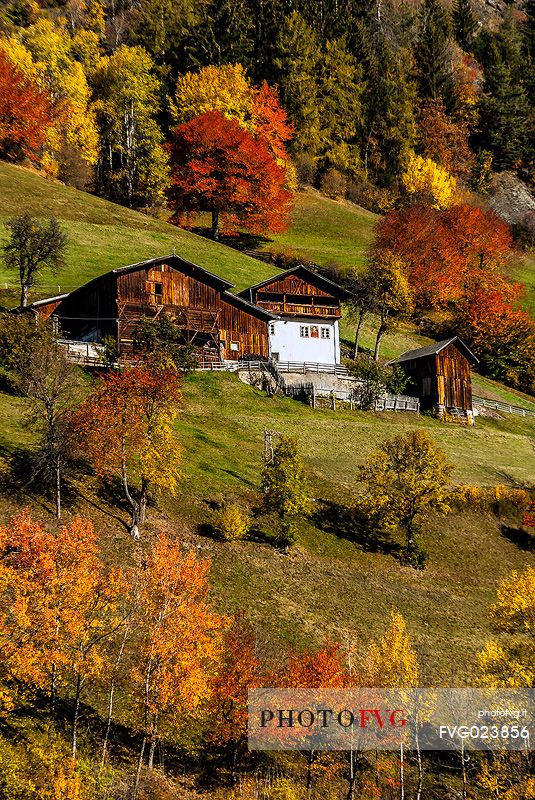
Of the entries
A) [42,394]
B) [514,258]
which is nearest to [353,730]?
[42,394]

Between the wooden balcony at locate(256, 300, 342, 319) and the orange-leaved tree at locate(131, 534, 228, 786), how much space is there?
4724 cm

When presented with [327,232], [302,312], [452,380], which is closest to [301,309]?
[302,312]

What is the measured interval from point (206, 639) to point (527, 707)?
11.4 metres

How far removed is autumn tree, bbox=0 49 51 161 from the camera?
89500 millimetres

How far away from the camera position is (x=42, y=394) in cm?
3234

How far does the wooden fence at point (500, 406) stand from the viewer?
66.2 meters

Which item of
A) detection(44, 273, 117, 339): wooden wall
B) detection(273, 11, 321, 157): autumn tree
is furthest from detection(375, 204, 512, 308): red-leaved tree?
detection(44, 273, 117, 339): wooden wall

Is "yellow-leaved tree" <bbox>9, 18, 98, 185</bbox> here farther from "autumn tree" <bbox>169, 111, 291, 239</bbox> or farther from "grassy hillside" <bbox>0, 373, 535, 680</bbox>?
"grassy hillside" <bbox>0, 373, 535, 680</bbox>

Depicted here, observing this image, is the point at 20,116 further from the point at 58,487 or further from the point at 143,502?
the point at 143,502

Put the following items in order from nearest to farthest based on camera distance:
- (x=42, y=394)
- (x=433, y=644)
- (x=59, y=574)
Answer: (x=59, y=574), (x=433, y=644), (x=42, y=394)

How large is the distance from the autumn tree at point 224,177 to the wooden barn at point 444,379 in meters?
42.8

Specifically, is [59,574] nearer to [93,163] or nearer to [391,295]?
[391,295]

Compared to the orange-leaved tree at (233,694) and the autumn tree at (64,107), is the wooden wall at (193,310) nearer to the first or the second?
the orange-leaved tree at (233,694)

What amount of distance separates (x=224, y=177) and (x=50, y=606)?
278 ft
